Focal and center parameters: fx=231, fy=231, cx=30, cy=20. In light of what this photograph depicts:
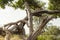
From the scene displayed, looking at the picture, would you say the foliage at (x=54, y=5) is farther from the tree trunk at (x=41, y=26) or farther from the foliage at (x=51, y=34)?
the foliage at (x=51, y=34)

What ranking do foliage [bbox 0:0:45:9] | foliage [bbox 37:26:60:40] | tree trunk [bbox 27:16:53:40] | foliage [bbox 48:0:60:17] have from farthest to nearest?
1. foliage [bbox 37:26:60:40]
2. foliage [bbox 0:0:45:9]
3. foliage [bbox 48:0:60:17]
4. tree trunk [bbox 27:16:53:40]

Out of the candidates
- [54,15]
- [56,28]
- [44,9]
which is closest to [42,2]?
[44,9]

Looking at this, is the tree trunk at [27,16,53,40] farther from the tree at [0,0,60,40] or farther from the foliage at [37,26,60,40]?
the foliage at [37,26,60,40]

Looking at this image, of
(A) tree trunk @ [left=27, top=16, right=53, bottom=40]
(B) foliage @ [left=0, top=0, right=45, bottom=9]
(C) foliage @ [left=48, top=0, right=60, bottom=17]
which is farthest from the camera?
(B) foliage @ [left=0, top=0, right=45, bottom=9]

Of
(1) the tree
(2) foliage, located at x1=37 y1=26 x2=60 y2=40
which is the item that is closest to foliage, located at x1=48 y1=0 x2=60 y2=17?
(1) the tree

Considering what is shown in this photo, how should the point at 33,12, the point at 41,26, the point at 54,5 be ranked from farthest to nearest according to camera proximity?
the point at 33,12
the point at 54,5
the point at 41,26

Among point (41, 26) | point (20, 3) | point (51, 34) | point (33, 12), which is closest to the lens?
point (41, 26)

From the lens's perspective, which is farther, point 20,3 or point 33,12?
point 20,3

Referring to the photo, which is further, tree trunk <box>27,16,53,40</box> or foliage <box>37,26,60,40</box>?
foliage <box>37,26,60,40</box>

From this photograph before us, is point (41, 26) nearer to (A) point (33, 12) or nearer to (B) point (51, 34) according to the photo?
(A) point (33, 12)

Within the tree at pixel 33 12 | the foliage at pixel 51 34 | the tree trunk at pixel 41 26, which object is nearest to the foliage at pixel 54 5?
the tree at pixel 33 12

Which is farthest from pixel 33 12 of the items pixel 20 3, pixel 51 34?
pixel 51 34

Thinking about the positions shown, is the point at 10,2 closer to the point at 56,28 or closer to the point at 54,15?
the point at 54,15

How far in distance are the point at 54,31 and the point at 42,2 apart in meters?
2.91
